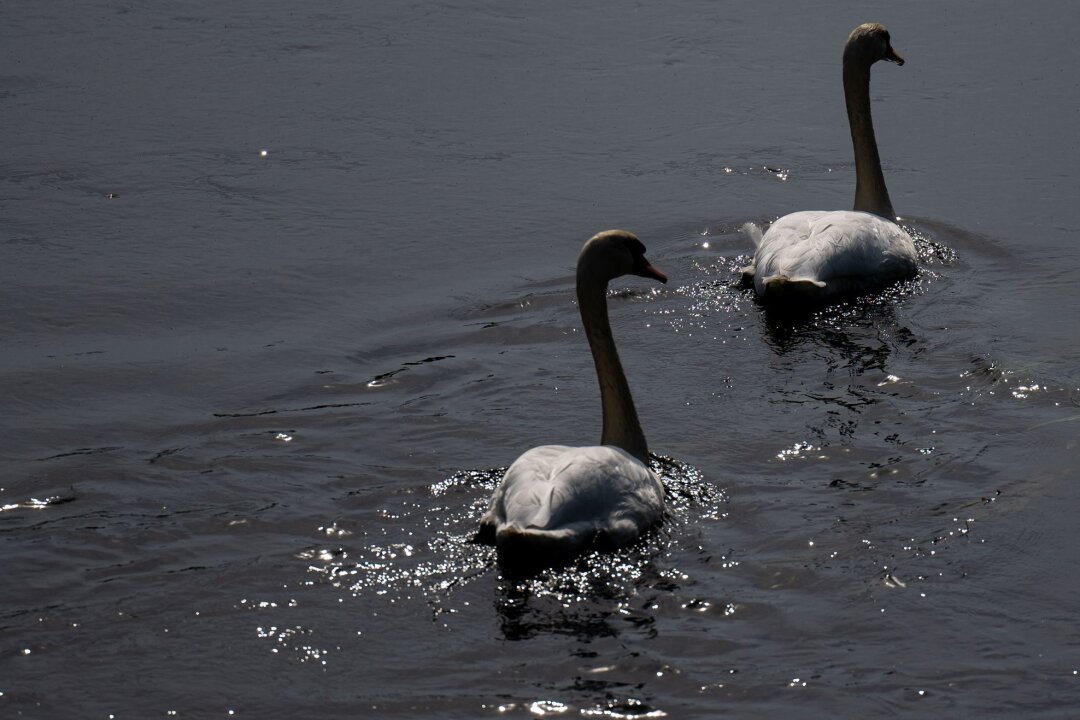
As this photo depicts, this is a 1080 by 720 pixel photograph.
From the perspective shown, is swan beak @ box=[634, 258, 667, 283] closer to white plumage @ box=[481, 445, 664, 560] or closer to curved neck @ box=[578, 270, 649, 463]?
curved neck @ box=[578, 270, 649, 463]

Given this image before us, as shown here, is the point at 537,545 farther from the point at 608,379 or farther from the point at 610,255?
the point at 610,255

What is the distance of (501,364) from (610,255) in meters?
1.90

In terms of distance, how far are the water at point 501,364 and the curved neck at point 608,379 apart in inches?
13.5

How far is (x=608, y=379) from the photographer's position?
7961mm

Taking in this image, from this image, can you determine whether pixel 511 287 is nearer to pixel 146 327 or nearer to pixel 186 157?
pixel 146 327

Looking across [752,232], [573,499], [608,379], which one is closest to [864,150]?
[752,232]

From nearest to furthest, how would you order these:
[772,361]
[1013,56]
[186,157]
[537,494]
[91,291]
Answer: [537,494]
[772,361]
[91,291]
[186,157]
[1013,56]

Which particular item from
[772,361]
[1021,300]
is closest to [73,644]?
[772,361]

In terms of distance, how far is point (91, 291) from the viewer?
10.7 meters

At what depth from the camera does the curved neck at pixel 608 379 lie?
786 centimetres

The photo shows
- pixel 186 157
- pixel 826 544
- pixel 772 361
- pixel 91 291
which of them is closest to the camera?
pixel 826 544

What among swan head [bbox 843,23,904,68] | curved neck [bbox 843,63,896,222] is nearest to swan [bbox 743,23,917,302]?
curved neck [bbox 843,63,896,222]

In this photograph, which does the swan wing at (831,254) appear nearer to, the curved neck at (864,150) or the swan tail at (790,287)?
the swan tail at (790,287)

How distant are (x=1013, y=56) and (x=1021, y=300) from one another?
6062 mm
